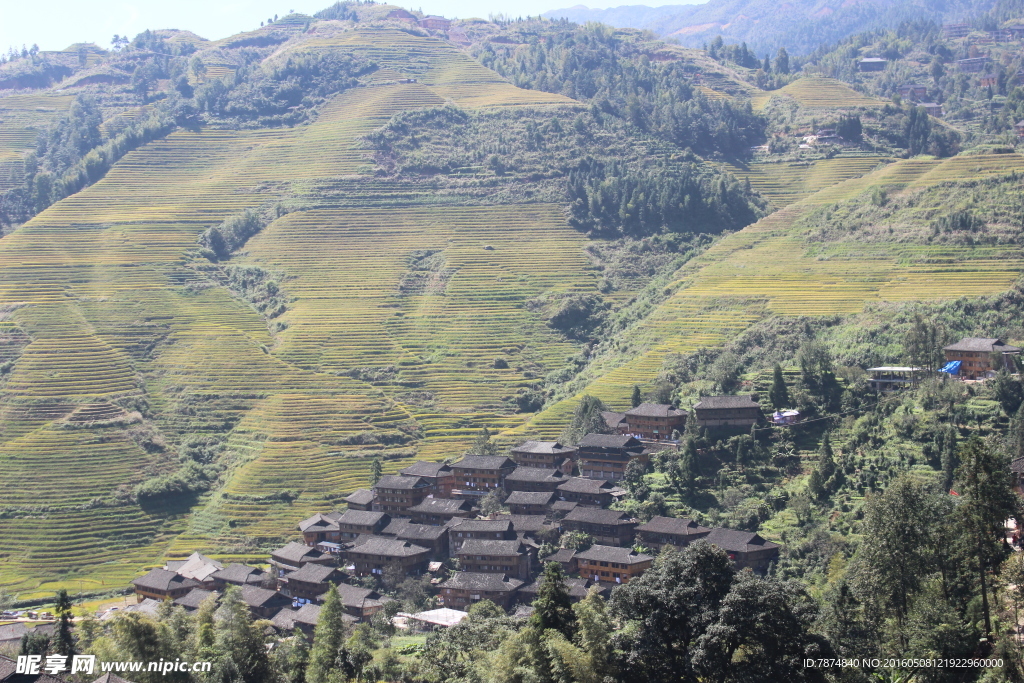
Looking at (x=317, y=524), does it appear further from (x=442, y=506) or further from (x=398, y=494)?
(x=442, y=506)

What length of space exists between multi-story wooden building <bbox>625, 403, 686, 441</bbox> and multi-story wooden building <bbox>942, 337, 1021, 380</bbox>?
1501 cm

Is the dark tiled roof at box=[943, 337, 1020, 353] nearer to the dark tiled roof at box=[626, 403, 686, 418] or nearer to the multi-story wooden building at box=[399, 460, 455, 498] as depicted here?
the dark tiled roof at box=[626, 403, 686, 418]

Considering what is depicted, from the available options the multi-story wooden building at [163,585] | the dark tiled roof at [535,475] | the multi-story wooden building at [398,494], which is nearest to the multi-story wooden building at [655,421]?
the dark tiled roof at [535,475]

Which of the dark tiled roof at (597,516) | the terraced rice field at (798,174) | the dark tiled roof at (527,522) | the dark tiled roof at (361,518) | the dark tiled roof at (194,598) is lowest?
the dark tiled roof at (194,598)

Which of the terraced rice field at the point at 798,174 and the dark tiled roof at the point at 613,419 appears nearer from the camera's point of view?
the dark tiled roof at the point at 613,419

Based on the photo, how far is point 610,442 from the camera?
194 ft

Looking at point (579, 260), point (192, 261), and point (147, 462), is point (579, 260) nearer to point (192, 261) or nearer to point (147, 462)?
point (192, 261)

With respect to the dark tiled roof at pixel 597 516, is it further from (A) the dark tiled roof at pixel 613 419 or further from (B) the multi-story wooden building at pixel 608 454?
(A) the dark tiled roof at pixel 613 419

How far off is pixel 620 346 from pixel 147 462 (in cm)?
3331

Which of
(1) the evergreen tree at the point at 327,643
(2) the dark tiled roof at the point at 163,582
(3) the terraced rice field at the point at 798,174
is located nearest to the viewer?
(1) the evergreen tree at the point at 327,643

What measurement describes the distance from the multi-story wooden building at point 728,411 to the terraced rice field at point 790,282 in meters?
8.58

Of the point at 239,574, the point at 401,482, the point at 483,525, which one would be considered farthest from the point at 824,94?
the point at 239,574

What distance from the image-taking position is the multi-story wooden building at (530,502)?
56.7 metres

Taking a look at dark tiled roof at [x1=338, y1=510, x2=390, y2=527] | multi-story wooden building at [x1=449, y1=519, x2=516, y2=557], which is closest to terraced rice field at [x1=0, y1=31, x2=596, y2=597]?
dark tiled roof at [x1=338, y1=510, x2=390, y2=527]
